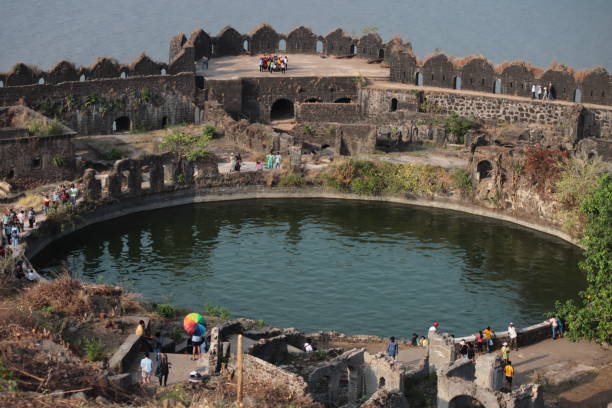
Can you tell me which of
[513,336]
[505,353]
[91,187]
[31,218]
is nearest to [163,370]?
[505,353]

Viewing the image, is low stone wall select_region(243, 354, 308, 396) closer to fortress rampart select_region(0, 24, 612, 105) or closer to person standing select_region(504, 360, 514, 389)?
person standing select_region(504, 360, 514, 389)

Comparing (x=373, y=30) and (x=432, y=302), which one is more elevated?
(x=373, y=30)

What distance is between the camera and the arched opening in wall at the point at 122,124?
72562 millimetres

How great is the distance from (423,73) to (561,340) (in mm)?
38376

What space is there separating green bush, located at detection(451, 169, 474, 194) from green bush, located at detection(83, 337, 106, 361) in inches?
1251

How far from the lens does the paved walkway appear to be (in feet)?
256

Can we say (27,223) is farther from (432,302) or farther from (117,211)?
(432,302)

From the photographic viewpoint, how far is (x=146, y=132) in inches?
2803

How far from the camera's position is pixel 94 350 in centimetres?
3428

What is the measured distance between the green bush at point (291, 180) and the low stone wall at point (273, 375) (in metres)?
33.8

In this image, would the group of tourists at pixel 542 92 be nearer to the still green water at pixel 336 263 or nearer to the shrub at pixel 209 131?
the still green water at pixel 336 263

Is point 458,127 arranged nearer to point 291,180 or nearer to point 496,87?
point 291,180

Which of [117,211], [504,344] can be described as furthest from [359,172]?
[504,344]

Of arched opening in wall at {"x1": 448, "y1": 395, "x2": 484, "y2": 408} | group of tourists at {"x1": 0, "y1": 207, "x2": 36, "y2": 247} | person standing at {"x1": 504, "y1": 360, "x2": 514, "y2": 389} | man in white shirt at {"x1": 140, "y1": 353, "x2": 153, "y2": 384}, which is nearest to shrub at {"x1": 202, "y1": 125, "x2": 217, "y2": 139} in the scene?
group of tourists at {"x1": 0, "y1": 207, "x2": 36, "y2": 247}
